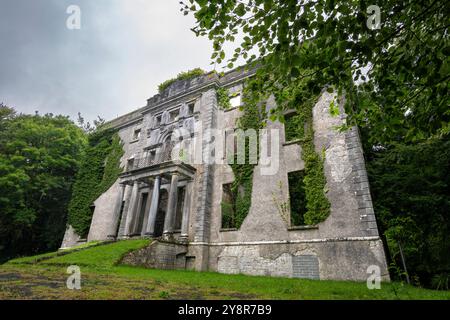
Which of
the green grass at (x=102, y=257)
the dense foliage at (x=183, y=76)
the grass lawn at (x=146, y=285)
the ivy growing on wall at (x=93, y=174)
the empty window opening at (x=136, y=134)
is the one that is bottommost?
the grass lawn at (x=146, y=285)

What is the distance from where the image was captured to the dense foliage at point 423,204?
1202 centimetres

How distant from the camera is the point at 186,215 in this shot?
51.5 feet

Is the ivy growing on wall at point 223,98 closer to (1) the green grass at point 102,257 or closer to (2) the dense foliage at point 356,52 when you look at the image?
(1) the green grass at point 102,257

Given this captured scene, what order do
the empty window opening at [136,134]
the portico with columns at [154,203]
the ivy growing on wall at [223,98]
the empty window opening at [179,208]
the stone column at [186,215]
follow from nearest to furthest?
the stone column at [186,215] → the portico with columns at [154,203] → the empty window opening at [179,208] → the ivy growing on wall at [223,98] → the empty window opening at [136,134]

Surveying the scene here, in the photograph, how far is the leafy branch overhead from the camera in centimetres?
377

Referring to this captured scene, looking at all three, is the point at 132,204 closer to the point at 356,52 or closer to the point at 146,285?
the point at 146,285

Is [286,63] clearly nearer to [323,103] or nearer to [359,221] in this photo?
[359,221]

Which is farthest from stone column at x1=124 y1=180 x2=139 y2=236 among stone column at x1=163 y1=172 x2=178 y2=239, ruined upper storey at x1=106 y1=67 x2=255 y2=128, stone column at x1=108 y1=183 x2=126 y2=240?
ruined upper storey at x1=106 y1=67 x2=255 y2=128

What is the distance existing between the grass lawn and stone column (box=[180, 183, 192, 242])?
251 centimetres

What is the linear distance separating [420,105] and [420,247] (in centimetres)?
1083

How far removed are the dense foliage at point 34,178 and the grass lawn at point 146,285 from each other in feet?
35.1

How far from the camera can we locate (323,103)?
13922 millimetres

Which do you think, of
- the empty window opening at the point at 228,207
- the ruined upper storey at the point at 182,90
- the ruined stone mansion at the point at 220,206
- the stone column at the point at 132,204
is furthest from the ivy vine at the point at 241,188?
the stone column at the point at 132,204

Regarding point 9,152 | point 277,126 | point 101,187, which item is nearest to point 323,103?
point 277,126
